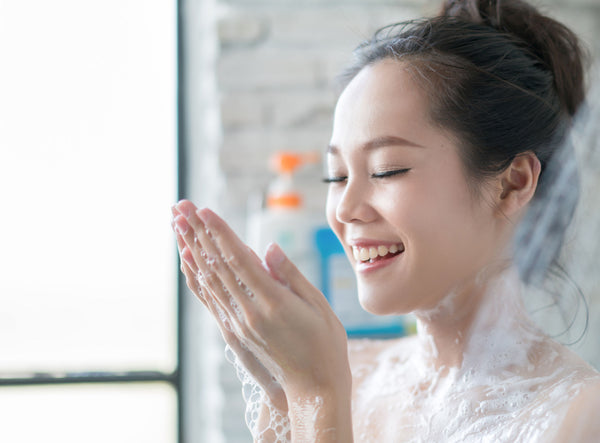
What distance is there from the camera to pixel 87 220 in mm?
1447

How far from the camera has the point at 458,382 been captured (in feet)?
2.85

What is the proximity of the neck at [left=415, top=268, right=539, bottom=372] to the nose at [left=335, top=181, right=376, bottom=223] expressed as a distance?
16 cm

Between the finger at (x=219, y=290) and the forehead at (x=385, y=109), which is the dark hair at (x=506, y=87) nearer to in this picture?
the forehead at (x=385, y=109)

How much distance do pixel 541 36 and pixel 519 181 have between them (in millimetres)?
221

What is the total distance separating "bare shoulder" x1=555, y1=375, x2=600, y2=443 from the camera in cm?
66

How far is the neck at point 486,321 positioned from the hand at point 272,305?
0.74 ft

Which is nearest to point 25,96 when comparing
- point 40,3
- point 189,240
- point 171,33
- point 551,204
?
point 40,3

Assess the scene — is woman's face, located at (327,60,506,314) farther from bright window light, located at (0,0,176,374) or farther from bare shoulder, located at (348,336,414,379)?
bright window light, located at (0,0,176,374)

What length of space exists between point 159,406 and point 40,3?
985mm

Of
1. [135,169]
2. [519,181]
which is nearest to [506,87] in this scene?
[519,181]

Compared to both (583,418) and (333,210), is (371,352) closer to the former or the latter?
(333,210)

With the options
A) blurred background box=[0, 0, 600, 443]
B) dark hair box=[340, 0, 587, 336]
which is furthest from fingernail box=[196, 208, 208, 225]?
blurred background box=[0, 0, 600, 443]

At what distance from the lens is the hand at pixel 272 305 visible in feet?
2.12

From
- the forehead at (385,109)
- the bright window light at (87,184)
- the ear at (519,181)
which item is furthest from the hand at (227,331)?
the bright window light at (87,184)
